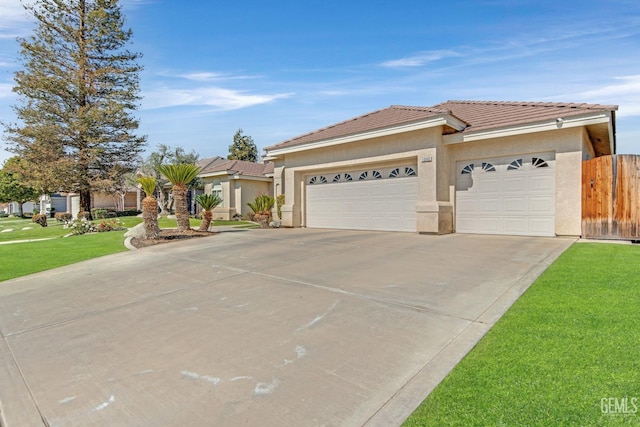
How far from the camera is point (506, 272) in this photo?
609 cm

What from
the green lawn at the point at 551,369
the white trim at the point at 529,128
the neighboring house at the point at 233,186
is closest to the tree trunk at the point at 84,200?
the neighboring house at the point at 233,186

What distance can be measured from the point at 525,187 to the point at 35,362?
12773 mm

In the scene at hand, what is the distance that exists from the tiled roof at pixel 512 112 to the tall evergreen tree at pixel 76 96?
24.2 metres

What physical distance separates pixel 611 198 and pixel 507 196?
2722 mm

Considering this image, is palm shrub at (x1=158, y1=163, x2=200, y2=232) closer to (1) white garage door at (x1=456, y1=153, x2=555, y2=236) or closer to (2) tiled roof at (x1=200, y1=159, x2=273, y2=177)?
(1) white garage door at (x1=456, y1=153, x2=555, y2=236)

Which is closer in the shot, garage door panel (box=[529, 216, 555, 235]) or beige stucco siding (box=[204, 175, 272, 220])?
garage door panel (box=[529, 216, 555, 235])

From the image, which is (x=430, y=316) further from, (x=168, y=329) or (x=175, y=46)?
(x=175, y=46)

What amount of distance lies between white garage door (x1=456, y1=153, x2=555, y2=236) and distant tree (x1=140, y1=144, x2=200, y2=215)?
23.6 m

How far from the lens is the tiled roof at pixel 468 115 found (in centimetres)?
1094

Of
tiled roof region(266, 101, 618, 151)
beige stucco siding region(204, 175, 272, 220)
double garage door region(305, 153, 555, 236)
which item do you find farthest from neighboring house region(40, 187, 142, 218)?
double garage door region(305, 153, 555, 236)

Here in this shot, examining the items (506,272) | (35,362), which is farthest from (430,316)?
(35,362)

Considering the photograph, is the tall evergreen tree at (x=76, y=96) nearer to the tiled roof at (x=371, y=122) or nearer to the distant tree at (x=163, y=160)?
the distant tree at (x=163, y=160)

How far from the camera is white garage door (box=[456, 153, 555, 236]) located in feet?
36.1

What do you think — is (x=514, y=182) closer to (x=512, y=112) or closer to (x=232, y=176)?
(x=512, y=112)
